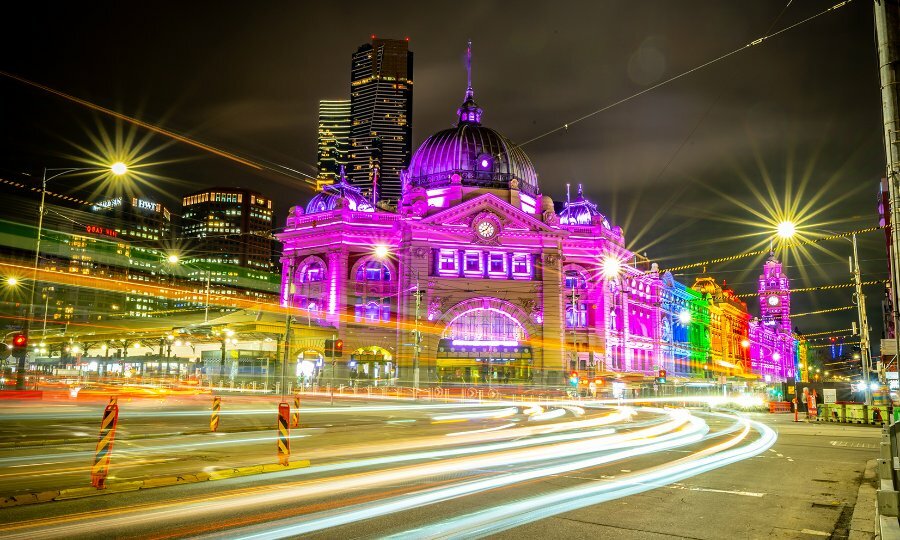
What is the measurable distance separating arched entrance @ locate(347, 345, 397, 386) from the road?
49.7 metres

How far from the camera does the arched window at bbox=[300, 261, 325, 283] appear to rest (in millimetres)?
76562

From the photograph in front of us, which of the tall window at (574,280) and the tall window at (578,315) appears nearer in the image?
the tall window at (578,315)

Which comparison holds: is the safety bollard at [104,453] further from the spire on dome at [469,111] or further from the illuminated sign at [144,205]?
the illuminated sign at [144,205]

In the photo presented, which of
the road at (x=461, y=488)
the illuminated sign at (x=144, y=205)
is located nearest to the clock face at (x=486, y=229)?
the road at (x=461, y=488)

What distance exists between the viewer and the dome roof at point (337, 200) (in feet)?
270

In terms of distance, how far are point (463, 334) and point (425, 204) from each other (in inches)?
593

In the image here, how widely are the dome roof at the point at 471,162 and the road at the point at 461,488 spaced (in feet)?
204

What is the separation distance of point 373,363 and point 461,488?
63.5 metres

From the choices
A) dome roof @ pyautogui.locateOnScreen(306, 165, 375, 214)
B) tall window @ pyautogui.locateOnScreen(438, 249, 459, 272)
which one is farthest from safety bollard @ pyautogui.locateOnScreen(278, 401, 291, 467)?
dome roof @ pyautogui.locateOnScreen(306, 165, 375, 214)

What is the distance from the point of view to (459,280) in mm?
73750

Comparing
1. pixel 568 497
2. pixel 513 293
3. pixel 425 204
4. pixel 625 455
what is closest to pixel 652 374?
pixel 513 293

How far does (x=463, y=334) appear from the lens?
2904 inches

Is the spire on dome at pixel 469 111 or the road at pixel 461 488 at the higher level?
the spire on dome at pixel 469 111

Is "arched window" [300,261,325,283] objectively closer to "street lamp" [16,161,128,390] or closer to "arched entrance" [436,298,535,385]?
"arched entrance" [436,298,535,385]
